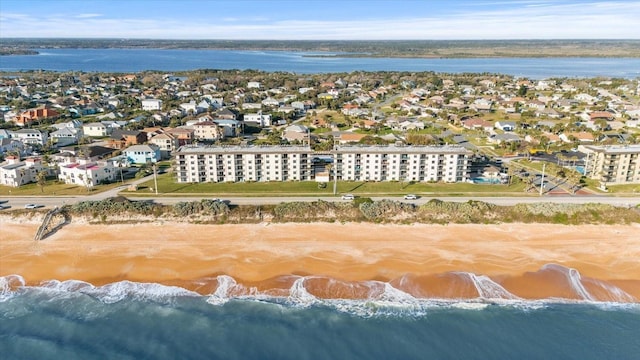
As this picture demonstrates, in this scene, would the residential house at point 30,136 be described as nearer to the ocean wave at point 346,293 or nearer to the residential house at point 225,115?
the residential house at point 225,115

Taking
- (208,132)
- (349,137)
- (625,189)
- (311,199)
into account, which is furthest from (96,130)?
(625,189)

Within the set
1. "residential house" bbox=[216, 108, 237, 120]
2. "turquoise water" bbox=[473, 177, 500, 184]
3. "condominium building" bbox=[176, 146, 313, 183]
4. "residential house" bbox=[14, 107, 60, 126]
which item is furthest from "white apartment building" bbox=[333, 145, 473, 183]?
"residential house" bbox=[14, 107, 60, 126]

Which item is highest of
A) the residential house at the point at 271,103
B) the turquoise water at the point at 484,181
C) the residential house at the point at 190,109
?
the residential house at the point at 271,103

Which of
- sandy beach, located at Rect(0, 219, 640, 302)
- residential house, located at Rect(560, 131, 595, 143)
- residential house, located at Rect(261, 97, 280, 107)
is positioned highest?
residential house, located at Rect(261, 97, 280, 107)

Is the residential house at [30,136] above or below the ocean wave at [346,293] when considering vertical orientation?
above

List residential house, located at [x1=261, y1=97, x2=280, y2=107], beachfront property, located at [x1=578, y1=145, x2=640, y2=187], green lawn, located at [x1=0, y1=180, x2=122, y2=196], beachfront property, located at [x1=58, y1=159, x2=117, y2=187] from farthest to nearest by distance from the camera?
residential house, located at [x1=261, y1=97, x2=280, y2=107], beachfront property, located at [x1=578, y1=145, x2=640, y2=187], beachfront property, located at [x1=58, y1=159, x2=117, y2=187], green lawn, located at [x1=0, y1=180, x2=122, y2=196]

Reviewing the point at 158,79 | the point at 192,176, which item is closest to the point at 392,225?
the point at 192,176

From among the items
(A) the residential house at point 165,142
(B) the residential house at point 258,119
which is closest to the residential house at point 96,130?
(A) the residential house at point 165,142

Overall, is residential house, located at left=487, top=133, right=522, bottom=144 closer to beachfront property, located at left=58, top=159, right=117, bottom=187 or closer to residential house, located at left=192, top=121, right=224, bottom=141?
residential house, located at left=192, top=121, right=224, bottom=141

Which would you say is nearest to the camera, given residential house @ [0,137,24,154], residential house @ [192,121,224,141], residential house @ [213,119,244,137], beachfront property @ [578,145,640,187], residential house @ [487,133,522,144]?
beachfront property @ [578,145,640,187]
